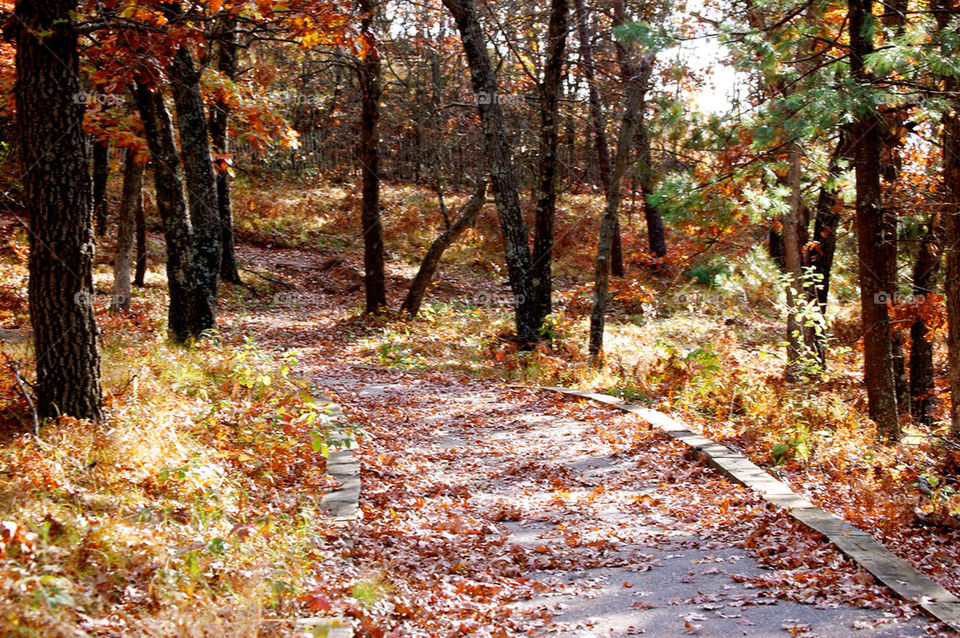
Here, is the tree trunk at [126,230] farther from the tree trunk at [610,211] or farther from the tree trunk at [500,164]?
the tree trunk at [610,211]

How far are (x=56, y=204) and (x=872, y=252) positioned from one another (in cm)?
848

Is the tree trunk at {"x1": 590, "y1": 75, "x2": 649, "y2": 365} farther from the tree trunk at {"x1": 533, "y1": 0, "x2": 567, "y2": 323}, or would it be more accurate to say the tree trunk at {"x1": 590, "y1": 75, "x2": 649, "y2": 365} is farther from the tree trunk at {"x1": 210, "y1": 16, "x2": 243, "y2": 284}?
the tree trunk at {"x1": 210, "y1": 16, "x2": 243, "y2": 284}

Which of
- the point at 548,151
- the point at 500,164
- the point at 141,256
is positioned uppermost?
the point at 548,151

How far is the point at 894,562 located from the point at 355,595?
3.47 metres

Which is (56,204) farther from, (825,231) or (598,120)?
(598,120)

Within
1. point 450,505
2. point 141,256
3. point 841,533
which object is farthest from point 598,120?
point 841,533

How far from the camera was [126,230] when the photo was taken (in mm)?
12984

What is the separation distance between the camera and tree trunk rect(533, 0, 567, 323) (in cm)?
1280

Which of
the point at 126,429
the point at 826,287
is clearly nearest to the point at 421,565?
the point at 126,429

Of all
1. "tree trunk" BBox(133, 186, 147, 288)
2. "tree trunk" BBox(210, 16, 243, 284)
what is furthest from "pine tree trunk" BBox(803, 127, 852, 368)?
"tree trunk" BBox(133, 186, 147, 288)

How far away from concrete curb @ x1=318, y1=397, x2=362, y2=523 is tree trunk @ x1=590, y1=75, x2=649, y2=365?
638 cm

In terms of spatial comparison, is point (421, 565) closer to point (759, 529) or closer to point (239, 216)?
point (759, 529)

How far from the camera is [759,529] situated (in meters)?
5.59

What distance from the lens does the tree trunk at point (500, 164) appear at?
40.9 feet
